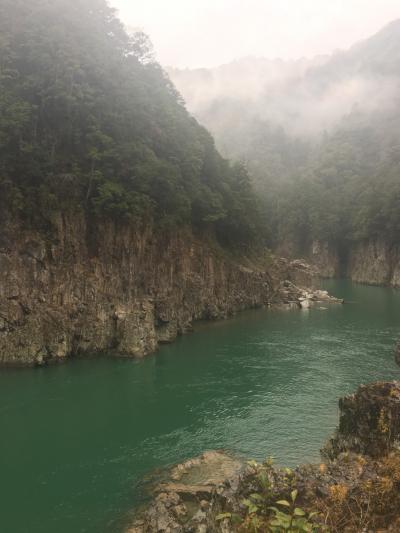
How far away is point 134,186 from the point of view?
4666 centimetres

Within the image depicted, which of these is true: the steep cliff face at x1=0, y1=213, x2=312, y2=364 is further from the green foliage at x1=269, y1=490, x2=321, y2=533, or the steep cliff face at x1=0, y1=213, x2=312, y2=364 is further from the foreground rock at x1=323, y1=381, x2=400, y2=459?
the green foliage at x1=269, y1=490, x2=321, y2=533

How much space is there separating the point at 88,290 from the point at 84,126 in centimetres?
1646

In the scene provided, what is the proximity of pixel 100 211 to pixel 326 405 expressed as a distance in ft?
86.8

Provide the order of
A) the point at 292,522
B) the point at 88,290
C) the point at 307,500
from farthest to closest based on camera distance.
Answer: the point at 88,290
the point at 307,500
the point at 292,522

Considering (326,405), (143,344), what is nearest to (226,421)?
(326,405)

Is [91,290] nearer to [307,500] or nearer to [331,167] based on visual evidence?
[307,500]

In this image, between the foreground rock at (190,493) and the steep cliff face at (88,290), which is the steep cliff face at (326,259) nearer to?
the steep cliff face at (88,290)

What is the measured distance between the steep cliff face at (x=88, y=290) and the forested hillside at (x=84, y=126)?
2.36 meters

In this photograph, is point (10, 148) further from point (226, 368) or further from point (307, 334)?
point (307, 334)

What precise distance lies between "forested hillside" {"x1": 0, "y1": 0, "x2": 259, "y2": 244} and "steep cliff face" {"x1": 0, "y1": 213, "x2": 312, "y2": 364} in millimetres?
2365

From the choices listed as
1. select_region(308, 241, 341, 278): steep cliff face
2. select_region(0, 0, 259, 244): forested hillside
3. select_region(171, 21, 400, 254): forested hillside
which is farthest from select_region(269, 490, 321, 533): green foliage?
select_region(308, 241, 341, 278): steep cliff face

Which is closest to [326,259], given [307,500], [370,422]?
[370,422]

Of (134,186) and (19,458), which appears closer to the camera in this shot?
(19,458)

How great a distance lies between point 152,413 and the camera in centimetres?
2777
